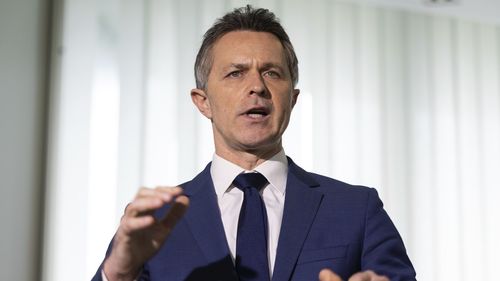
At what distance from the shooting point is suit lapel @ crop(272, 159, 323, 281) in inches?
41.0

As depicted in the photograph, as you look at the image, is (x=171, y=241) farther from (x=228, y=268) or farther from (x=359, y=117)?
(x=359, y=117)

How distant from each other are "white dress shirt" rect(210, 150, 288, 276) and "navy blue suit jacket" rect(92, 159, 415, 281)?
2 centimetres

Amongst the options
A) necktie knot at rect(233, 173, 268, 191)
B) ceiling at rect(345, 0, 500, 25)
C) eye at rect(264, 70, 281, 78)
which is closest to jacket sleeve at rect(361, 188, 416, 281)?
necktie knot at rect(233, 173, 268, 191)

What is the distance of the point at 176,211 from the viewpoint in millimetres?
884

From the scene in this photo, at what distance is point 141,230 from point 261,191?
14.4 inches

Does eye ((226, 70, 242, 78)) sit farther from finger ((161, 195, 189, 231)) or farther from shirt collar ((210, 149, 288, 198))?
finger ((161, 195, 189, 231))

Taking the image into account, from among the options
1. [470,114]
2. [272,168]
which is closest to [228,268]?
[272,168]

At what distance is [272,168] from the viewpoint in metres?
1.19

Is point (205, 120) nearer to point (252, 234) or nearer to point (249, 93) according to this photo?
point (249, 93)

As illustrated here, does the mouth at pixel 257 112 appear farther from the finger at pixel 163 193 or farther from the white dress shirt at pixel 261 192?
the finger at pixel 163 193

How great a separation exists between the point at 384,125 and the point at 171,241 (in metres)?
2.04

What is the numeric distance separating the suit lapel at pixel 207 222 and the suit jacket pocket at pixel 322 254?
0.12 meters

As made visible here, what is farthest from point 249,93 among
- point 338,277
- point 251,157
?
point 338,277

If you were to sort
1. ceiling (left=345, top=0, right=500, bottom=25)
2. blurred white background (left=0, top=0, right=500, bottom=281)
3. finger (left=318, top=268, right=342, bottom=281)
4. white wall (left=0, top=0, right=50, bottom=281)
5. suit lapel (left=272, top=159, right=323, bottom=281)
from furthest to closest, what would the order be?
ceiling (left=345, top=0, right=500, bottom=25), blurred white background (left=0, top=0, right=500, bottom=281), white wall (left=0, top=0, right=50, bottom=281), suit lapel (left=272, top=159, right=323, bottom=281), finger (left=318, top=268, right=342, bottom=281)
